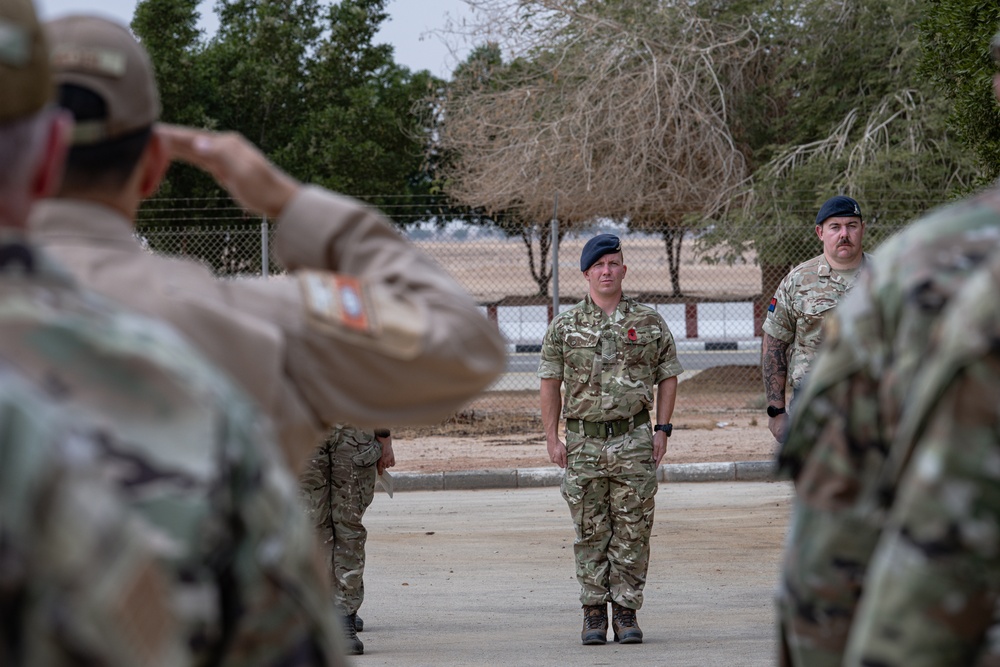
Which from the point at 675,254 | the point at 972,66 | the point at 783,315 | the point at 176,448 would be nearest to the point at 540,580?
the point at 783,315

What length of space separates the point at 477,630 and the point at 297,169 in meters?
20.5

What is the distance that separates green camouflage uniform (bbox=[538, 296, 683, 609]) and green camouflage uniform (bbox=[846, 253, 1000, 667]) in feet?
18.9

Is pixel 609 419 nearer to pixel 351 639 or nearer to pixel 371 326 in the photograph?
pixel 351 639

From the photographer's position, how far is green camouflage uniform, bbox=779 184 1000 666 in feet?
6.25

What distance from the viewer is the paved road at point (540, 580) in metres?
6.86

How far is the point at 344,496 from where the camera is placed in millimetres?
7215

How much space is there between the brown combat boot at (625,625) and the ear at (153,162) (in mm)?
5440

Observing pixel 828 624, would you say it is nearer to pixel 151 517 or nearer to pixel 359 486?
pixel 151 517

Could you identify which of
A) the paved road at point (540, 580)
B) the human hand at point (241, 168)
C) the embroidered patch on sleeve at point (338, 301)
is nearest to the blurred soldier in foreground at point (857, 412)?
the embroidered patch on sleeve at point (338, 301)

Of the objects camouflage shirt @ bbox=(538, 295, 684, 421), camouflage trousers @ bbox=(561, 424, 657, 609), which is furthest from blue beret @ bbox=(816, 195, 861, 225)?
camouflage trousers @ bbox=(561, 424, 657, 609)

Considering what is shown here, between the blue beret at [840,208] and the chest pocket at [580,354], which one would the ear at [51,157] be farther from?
the blue beret at [840,208]

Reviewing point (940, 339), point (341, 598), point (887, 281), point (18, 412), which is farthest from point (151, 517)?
point (341, 598)

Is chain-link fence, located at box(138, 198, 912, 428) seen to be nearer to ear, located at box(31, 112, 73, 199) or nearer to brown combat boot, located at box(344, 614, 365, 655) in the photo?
brown combat boot, located at box(344, 614, 365, 655)

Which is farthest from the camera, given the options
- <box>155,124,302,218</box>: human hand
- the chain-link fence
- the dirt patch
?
the chain-link fence
